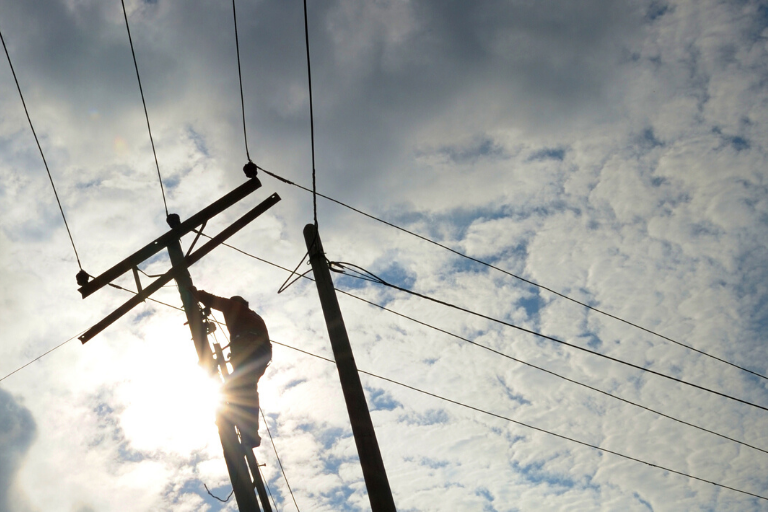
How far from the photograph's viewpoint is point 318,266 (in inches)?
265

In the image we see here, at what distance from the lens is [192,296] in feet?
24.3

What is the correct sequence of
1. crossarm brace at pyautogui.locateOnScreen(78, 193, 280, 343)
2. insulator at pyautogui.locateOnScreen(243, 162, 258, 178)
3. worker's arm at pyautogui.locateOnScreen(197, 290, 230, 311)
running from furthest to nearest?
insulator at pyautogui.locateOnScreen(243, 162, 258, 178)
crossarm brace at pyautogui.locateOnScreen(78, 193, 280, 343)
worker's arm at pyautogui.locateOnScreen(197, 290, 230, 311)

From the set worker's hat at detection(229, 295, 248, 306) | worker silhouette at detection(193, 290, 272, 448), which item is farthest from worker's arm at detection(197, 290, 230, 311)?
worker's hat at detection(229, 295, 248, 306)

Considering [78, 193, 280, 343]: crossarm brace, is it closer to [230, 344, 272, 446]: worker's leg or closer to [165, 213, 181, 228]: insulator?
[165, 213, 181, 228]: insulator

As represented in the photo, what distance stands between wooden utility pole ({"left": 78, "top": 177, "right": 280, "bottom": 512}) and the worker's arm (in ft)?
0.73

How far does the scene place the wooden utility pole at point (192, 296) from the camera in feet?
21.2

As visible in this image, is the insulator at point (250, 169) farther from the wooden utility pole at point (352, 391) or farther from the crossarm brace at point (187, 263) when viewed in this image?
the wooden utility pole at point (352, 391)

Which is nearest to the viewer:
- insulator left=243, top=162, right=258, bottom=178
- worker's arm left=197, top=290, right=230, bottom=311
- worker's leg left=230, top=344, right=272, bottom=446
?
worker's leg left=230, top=344, right=272, bottom=446

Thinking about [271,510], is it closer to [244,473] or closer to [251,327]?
[244,473]

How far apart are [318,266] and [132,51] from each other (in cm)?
347

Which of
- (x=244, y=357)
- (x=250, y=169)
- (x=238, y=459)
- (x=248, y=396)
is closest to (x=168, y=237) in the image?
(x=250, y=169)

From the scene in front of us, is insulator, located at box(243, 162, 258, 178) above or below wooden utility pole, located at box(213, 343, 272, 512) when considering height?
above

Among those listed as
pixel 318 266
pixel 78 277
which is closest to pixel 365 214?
pixel 318 266

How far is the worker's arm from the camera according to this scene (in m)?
7.68
